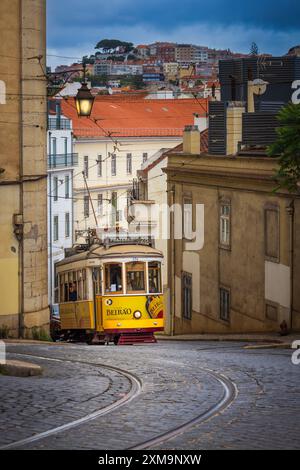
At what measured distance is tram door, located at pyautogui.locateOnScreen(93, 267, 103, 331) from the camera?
28922 millimetres

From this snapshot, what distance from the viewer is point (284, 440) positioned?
11.1 m

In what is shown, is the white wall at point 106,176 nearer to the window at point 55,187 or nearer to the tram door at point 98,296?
the window at point 55,187

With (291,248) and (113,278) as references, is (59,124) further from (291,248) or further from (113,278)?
(113,278)

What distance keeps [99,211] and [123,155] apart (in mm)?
5593

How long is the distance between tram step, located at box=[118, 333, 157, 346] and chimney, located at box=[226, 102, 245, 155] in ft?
33.1

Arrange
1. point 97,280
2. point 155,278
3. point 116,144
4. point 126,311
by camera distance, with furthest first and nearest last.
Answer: point 116,144
point 155,278
point 97,280
point 126,311

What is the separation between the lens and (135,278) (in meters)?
29.1

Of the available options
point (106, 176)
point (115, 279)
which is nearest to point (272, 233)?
point (115, 279)

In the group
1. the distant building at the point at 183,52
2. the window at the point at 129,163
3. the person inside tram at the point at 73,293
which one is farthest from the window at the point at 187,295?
the distant building at the point at 183,52

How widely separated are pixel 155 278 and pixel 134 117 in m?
59.1

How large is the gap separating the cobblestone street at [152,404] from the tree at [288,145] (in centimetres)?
672

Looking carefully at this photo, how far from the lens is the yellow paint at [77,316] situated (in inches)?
1155

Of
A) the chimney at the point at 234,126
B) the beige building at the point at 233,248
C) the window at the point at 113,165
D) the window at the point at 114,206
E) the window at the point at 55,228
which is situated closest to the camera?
the beige building at the point at 233,248
